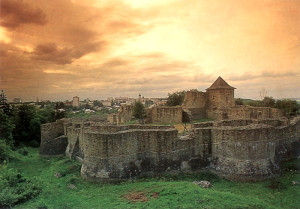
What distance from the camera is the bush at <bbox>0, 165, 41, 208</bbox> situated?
10.1 m

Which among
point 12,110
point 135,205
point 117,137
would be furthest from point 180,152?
point 12,110

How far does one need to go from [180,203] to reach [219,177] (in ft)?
15.9

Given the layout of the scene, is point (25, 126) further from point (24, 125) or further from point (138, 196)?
point (138, 196)

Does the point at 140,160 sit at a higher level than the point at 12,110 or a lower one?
lower

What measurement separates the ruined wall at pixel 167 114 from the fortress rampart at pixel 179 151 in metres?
14.3

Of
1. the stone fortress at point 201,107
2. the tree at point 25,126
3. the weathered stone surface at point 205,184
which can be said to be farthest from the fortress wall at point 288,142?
the tree at point 25,126

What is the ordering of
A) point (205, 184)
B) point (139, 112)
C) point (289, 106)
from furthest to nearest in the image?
1. point (289, 106)
2. point (139, 112)
3. point (205, 184)

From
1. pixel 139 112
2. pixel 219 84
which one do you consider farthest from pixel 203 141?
pixel 219 84

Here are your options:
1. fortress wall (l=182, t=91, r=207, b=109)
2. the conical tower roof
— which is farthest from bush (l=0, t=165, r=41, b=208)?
the conical tower roof

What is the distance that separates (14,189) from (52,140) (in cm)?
1092

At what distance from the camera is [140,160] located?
45.7ft

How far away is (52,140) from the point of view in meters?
22.1

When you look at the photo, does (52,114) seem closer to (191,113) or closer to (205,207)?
(191,113)

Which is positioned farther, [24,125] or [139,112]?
[139,112]
